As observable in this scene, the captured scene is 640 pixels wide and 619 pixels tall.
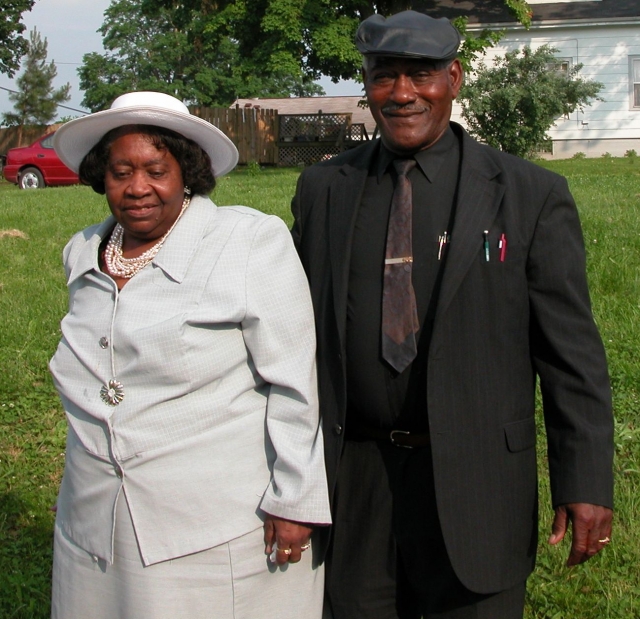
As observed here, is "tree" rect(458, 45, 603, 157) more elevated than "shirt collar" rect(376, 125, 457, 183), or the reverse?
"tree" rect(458, 45, 603, 157)

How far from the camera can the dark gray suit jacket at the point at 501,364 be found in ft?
8.31

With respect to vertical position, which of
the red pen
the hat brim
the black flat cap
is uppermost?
the black flat cap

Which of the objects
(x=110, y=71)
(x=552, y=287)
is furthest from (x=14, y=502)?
(x=110, y=71)

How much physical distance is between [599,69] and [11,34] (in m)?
25.7

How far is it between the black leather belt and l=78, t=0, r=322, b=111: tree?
2338 inches

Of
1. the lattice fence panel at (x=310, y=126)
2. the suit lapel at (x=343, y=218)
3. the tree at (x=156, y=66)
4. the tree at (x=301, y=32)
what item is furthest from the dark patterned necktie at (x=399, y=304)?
the tree at (x=156, y=66)

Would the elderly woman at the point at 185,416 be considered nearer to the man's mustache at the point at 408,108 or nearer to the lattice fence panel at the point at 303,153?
the man's mustache at the point at 408,108

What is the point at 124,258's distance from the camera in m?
2.71

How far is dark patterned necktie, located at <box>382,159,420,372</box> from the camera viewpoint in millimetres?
2572

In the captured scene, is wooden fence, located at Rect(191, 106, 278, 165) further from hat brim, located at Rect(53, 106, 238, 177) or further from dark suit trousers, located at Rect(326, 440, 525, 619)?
dark suit trousers, located at Rect(326, 440, 525, 619)

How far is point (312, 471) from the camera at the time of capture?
254 cm

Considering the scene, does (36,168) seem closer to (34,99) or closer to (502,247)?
(502,247)

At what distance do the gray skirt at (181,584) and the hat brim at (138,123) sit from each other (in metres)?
1.07

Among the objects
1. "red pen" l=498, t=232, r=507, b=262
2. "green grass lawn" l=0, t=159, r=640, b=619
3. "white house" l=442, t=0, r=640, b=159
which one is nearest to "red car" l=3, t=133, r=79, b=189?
"green grass lawn" l=0, t=159, r=640, b=619
